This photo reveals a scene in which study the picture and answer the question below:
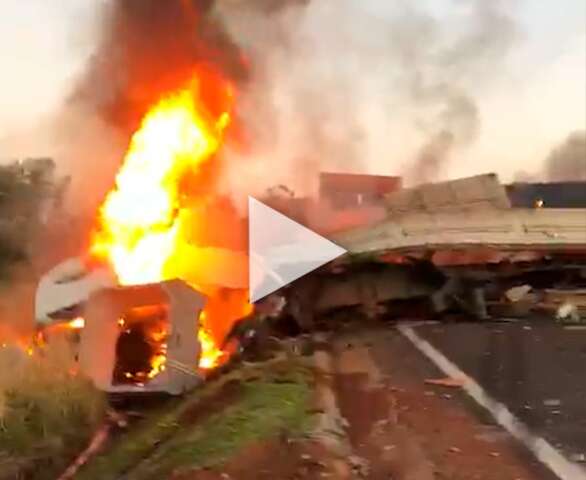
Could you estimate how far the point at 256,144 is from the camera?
436 centimetres

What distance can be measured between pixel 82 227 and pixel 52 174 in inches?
12.7

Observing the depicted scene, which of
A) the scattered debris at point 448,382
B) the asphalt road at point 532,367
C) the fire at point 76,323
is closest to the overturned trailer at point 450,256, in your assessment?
the asphalt road at point 532,367

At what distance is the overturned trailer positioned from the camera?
144 inches

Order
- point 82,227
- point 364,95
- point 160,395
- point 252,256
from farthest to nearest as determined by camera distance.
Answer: point 364,95
point 82,227
point 252,256
point 160,395

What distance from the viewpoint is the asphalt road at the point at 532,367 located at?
218 centimetres

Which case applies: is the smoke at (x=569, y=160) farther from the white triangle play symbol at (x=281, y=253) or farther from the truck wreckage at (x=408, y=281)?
the white triangle play symbol at (x=281, y=253)

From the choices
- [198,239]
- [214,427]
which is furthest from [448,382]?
[198,239]

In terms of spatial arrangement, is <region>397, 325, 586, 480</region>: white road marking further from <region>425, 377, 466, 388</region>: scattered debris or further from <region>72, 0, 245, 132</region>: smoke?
<region>72, 0, 245, 132</region>: smoke

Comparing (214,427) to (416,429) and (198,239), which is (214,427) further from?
(198,239)

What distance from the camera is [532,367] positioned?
8.97 ft

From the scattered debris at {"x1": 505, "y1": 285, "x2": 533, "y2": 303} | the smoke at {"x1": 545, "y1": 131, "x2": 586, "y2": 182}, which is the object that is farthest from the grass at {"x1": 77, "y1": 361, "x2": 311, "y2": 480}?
the smoke at {"x1": 545, "y1": 131, "x2": 586, "y2": 182}

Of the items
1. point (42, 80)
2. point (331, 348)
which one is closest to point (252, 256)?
point (331, 348)

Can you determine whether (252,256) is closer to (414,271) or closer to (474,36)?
(414,271)

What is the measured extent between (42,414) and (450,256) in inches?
68.3
